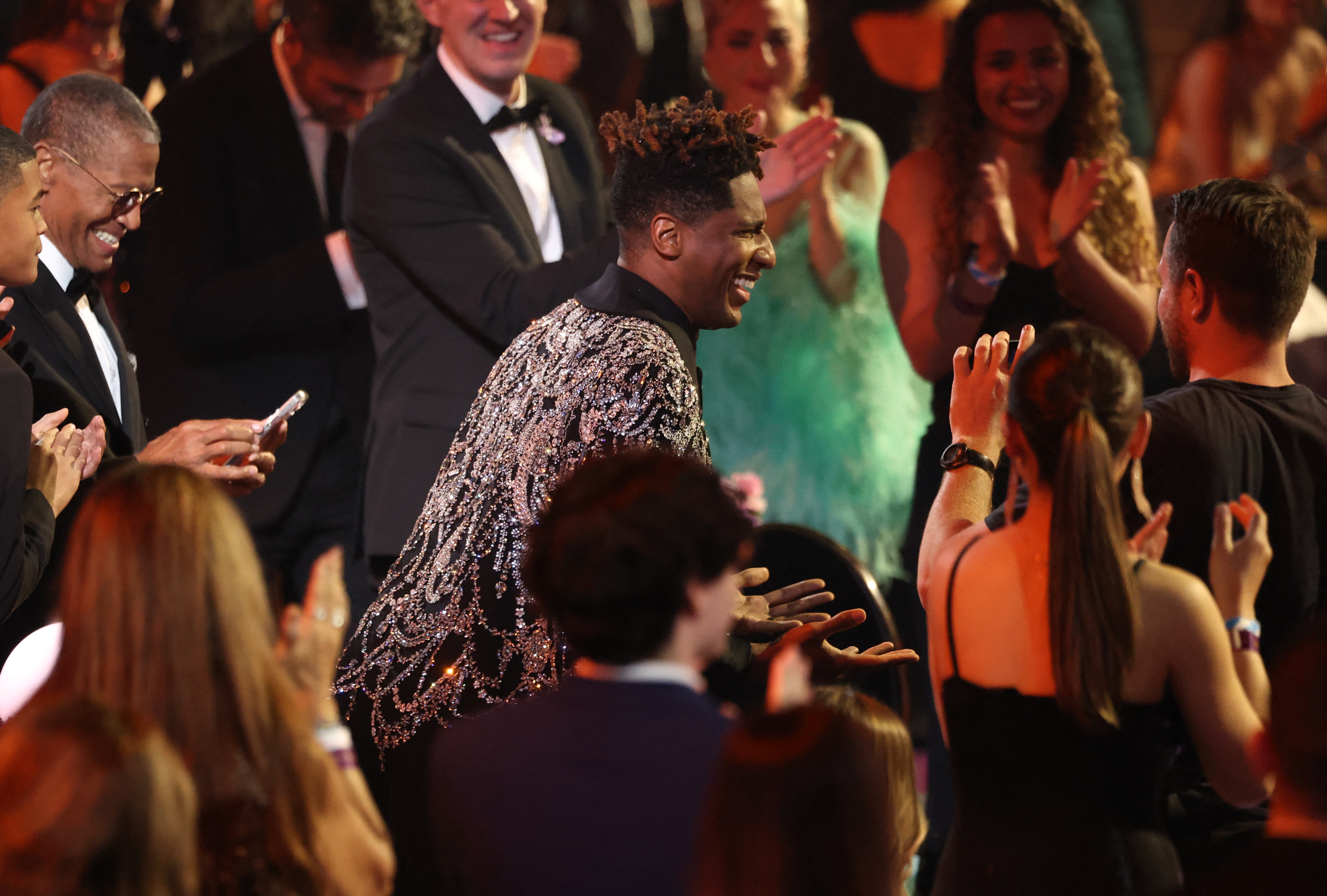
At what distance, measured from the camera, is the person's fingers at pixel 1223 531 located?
7.04ft

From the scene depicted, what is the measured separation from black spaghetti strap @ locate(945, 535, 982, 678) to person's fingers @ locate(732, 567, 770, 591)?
373 millimetres

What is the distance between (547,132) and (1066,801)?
103 inches

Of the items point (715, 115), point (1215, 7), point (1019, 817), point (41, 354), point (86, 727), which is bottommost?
point (1019, 817)

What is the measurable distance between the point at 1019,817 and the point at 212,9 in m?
3.64

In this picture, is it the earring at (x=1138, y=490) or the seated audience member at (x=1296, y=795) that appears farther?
the earring at (x=1138, y=490)

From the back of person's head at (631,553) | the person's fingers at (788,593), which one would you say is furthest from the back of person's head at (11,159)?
the back of person's head at (631,553)

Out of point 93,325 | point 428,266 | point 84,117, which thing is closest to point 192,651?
point 93,325

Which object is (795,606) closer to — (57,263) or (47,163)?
(57,263)

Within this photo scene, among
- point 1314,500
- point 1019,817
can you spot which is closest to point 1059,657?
point 1019,817

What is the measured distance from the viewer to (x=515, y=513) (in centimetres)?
255

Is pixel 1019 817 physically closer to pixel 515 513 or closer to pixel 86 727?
pixel 515 513

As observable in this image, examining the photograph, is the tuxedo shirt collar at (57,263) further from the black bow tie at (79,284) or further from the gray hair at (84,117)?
the gray hair at (84,117)

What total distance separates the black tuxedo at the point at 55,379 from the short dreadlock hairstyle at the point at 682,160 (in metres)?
1.20

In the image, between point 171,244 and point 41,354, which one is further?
point 171,244
